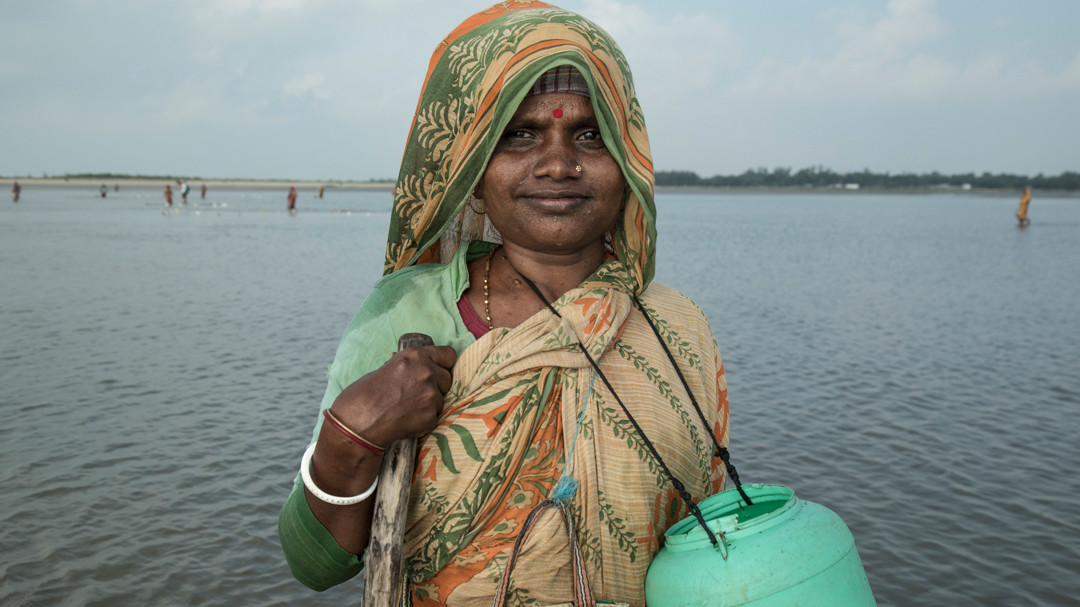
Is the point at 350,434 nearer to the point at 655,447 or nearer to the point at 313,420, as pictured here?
the point at 655,447

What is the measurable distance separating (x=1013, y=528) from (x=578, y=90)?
5694mm

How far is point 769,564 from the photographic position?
1316 mm

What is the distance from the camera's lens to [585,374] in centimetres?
159

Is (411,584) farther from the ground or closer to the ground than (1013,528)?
farther from the ground

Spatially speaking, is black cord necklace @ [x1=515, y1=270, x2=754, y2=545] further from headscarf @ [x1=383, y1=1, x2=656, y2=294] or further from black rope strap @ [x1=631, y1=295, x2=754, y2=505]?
headscarf @ [x1=383, y1=1, x2=656, y2=294]

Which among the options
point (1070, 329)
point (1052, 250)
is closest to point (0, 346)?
point (1070, 329)

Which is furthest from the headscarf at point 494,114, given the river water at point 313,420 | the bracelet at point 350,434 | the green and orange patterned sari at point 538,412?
the river water at point 313,420

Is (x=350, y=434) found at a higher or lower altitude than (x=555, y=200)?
lower

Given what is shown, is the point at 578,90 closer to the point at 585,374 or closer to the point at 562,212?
the point at 562,212

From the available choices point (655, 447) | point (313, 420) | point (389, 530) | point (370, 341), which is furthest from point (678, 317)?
point (313, 420)

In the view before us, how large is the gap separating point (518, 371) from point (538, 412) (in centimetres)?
9

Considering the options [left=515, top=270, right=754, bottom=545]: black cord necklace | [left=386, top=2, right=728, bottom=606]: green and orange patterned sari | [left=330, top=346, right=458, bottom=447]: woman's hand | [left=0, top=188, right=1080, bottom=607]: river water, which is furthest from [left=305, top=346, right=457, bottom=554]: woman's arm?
[left=0, top=188, right=1080, bottom=607]: river water

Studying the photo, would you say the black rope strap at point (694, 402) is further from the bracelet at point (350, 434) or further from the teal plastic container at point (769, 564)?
the bracelet at point (350, 434)

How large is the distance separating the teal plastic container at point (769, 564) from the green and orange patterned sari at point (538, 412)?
0.52 feet
